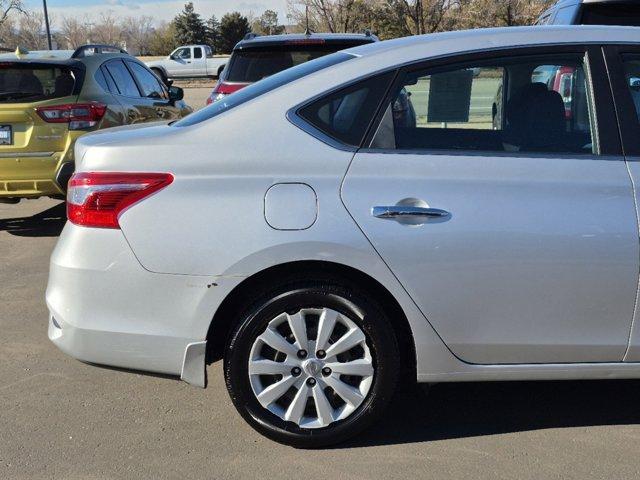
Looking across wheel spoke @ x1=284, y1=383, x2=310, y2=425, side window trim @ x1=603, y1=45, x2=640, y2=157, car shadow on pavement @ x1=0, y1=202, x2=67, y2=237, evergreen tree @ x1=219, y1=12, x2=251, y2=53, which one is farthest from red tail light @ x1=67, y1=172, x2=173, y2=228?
evergreen tree @ x1=219, y1=12, x2=251, y2=53

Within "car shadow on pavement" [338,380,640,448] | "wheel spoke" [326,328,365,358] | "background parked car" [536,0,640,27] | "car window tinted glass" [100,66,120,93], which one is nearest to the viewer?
"wheel spoke" [326,328,365,358]

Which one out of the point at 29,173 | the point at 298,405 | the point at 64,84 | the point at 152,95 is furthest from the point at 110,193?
the point at 152,95

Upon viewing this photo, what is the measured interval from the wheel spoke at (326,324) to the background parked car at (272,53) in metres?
4.73

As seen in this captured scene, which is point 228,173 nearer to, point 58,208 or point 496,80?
point 496,80

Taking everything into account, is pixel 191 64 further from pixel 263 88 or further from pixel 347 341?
pixel 347 341

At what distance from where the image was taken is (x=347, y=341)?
303 centimetres

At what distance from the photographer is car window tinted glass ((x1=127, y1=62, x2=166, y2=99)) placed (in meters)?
8.39

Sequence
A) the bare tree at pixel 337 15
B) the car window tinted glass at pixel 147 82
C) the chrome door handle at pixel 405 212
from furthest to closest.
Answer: the bare tree at pixel 337 15 → the car window tinted glass at pixel 147 82 → the chrome door handle at pixel 405 212

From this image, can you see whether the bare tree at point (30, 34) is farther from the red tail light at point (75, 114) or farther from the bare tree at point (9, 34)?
the red tail light at point (75, 114)

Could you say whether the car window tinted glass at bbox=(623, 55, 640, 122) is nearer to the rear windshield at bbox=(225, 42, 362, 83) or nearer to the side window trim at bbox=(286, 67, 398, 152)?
the side window trim at bbox=(286, 67, 398, 152)

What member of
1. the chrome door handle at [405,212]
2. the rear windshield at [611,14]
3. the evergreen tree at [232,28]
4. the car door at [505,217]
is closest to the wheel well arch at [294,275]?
the car door at [505,217]

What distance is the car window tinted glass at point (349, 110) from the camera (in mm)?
3027

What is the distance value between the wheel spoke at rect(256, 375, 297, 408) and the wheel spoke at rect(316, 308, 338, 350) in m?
0.23

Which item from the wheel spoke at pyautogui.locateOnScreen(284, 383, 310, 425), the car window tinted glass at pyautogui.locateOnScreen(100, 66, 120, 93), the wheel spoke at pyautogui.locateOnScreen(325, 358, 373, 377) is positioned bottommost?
the wheel spoke at pyautogui.locateOnScreen(284, 383, 310, 425)
